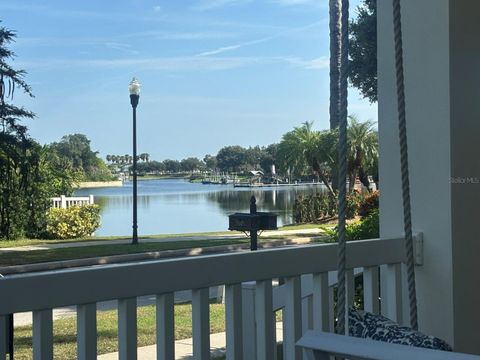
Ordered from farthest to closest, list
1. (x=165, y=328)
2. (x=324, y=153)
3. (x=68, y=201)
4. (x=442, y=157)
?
(x=324, y=153)
(x=68, y=201)
(x=442, y=157)
(x=165, y=328)

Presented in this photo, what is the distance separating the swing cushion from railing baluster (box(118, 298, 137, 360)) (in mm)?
482

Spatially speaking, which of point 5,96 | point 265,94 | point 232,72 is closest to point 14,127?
point 5,96

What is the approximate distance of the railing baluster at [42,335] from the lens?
1276mm

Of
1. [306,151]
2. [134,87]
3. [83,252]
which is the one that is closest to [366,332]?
[83,252]

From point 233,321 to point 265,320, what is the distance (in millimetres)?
114

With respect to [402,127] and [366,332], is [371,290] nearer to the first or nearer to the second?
[402,127]

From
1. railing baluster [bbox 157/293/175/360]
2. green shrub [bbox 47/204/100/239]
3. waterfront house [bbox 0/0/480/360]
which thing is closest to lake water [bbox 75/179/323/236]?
green shrub [bbox 47/204/100/239]

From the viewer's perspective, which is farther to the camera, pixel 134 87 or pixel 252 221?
pixel 134 87

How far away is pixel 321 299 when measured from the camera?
184 centimetres

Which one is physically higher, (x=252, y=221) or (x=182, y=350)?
(x=252, y=221)

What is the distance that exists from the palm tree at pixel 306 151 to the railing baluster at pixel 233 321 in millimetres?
21211

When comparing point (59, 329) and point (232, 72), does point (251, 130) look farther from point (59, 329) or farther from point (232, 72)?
point (59, 329)

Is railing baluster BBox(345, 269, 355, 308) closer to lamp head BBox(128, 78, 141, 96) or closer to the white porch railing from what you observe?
the white porch railing

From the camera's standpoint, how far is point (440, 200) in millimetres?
2137
